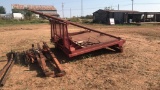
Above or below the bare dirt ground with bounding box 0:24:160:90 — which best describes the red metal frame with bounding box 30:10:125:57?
above

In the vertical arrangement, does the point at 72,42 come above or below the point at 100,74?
above

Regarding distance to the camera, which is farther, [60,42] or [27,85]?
[60,42]

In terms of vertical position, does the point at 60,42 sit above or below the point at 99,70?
above

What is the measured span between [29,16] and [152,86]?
1844 inches

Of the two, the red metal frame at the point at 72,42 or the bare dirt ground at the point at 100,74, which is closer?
the bare dirt ground at the point at 100,74

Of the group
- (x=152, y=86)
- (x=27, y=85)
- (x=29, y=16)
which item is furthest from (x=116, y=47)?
(x=29, y=16)

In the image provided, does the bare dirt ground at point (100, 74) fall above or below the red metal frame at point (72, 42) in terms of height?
below

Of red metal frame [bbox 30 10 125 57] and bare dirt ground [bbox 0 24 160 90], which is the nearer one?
bare dirt ground [bbox 0 24 160 90]

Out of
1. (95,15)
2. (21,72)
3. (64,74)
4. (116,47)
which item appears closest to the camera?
(64,74)

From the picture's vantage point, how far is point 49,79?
538 cm

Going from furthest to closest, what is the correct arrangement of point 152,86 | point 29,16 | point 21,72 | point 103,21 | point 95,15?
point 29,16 < point 95,15 < point 103,21 < point 21,72 < point 152,86

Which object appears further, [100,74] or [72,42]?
[72,42]

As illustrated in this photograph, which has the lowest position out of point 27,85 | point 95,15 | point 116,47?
point 27,85

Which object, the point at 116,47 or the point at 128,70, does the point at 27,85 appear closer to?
the point at 128,70
